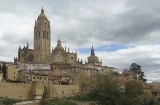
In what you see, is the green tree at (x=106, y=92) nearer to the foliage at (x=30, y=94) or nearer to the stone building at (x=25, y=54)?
the foliage at (x=30, y=94)

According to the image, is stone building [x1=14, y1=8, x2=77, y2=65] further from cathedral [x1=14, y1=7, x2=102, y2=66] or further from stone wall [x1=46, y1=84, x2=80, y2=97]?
stone wall [x1=46, y1=84, x2=80, y2=97]

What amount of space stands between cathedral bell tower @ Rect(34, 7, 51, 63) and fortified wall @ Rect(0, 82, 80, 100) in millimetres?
55113

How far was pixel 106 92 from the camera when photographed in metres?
54.2

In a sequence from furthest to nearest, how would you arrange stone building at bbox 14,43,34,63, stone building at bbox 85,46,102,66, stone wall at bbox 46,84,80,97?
stone building at bbox 14,43,34,63, stone building at bbox 85,46,102,66, stone wall at bbox 46,84,80,97

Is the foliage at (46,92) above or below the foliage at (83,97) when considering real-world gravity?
above

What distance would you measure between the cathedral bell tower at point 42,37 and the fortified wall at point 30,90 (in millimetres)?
55113

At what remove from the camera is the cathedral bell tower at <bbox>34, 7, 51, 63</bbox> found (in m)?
114

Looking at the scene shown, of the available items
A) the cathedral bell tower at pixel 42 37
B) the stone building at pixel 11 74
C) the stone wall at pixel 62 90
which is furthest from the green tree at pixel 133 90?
the cathedral bell tower at pixel 42 37

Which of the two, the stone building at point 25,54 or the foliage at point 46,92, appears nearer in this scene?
the foliage at point 46,92

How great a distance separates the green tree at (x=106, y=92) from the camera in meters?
52.7

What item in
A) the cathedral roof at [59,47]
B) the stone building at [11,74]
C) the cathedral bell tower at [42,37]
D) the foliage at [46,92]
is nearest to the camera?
the foliage at [46,92]

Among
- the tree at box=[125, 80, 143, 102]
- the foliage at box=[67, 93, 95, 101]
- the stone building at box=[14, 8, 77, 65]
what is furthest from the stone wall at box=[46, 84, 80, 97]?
the stone building at box=[14, 8, 77, 65]

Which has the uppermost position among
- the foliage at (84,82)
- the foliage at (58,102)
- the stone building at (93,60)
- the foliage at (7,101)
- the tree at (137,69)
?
the stone building at (93,60)

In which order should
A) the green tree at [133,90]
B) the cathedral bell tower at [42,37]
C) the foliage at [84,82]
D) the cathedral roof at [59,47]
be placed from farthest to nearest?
the cathedral bell tower at [42,37]
the cathedral roof at [59,47]
the foliage at [84,82]
the green tree at [133,90]
